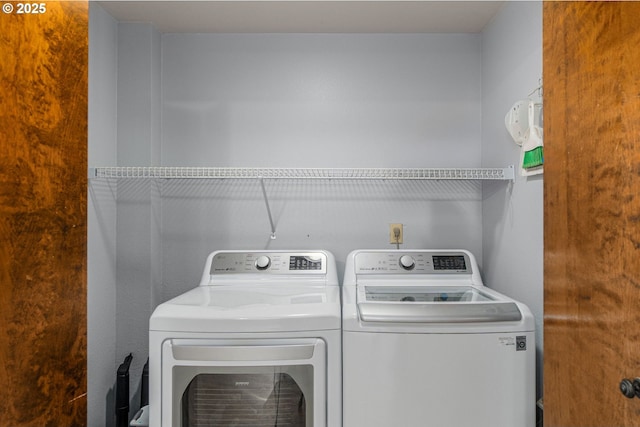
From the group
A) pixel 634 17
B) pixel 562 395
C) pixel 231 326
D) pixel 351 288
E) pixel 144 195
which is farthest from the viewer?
pixel 144 195

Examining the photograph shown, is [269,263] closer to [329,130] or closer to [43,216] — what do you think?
[329,130]

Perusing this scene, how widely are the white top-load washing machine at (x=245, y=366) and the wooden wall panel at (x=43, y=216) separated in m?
0.60

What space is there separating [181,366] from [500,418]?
1159mm

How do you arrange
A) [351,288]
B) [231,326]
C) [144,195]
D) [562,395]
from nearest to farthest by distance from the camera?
1. [562,395]
2. [231,326]
3. [351,288]
4. [144,195]

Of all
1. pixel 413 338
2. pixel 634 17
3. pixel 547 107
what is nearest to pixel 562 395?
pixel 413 338

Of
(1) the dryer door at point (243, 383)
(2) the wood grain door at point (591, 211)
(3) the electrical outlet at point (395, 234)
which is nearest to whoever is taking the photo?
(2) the wood grain door at point (591, 211)

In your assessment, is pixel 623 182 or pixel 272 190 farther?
pixel 272 190

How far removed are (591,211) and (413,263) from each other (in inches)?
46.2

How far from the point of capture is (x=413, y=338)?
1372 millimetres

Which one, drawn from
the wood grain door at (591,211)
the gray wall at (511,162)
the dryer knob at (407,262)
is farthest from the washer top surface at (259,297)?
the gray wall at (511,162)

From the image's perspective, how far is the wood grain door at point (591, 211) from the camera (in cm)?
73

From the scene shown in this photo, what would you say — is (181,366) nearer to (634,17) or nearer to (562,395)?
(562,395)

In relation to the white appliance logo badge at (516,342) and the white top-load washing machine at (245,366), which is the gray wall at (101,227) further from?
the white appliance logo badge at (516,342)

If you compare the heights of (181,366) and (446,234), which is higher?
(446,234)
